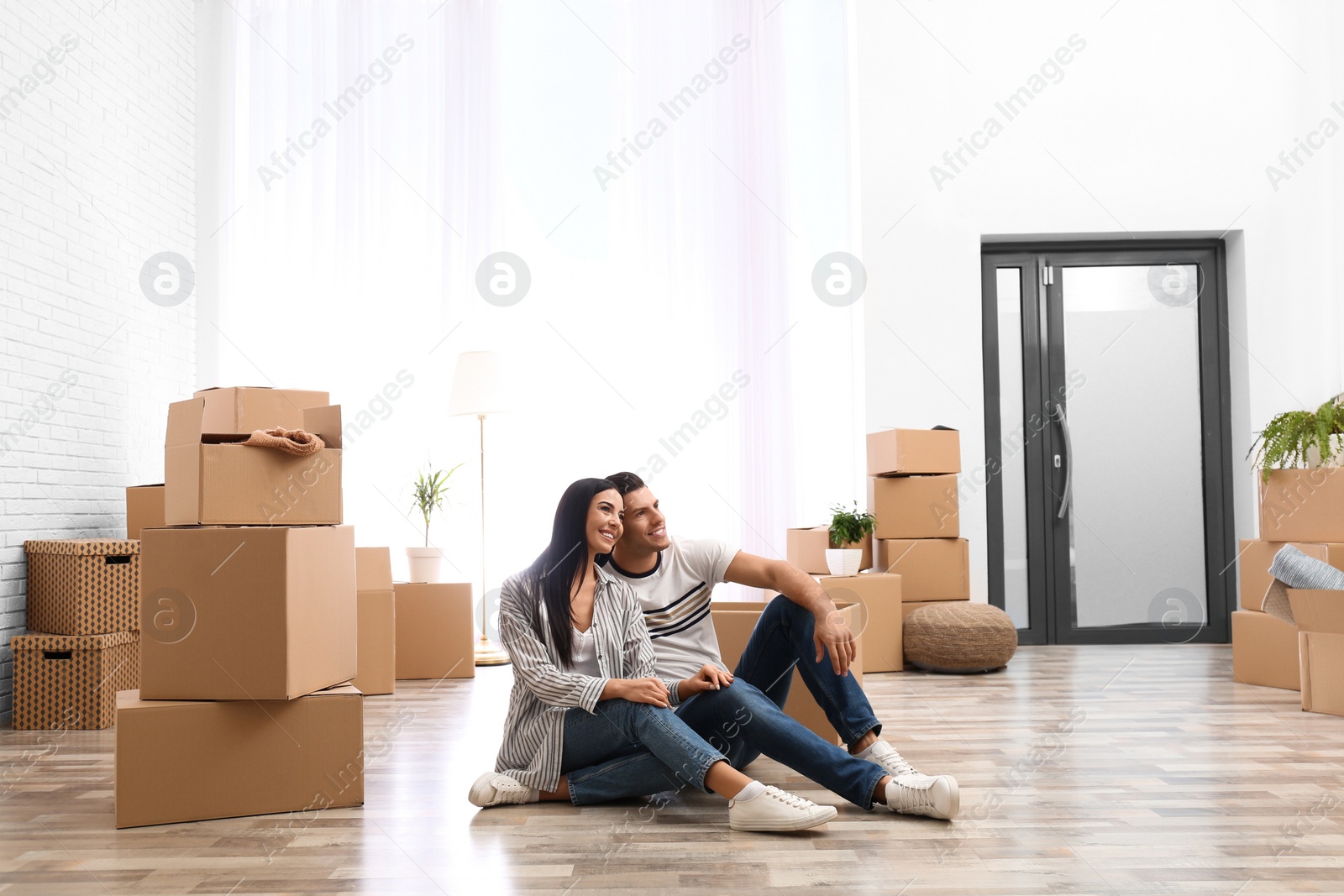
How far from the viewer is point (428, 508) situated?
4.66 m

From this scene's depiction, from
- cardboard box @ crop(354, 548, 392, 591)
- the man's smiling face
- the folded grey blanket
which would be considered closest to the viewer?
the man's smiling face

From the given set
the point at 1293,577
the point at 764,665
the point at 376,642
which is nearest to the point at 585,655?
the point at 764,665

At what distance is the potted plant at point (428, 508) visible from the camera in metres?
4.39

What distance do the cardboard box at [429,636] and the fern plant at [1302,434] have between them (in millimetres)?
3306

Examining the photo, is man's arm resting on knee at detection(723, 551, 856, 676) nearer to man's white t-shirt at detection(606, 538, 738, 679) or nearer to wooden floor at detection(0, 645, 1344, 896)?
man's white t-shirt at detection(606, 538, 738, 679)

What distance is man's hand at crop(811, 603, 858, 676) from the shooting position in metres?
2.25

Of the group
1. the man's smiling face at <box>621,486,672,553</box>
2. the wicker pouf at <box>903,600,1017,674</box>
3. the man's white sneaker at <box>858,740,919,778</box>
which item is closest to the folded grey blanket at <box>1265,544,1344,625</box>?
the wicker pouf at <box>903,600,1017,674</box>

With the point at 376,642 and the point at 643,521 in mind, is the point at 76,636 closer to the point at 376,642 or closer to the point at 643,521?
the point at 376,642

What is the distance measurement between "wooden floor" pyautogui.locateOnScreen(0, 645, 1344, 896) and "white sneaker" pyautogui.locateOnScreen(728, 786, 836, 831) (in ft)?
0.10

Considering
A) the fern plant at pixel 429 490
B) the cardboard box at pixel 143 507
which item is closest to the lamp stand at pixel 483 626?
the fern plant at pixel 429 490

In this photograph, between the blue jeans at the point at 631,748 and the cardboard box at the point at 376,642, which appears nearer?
the blue jeans at the point at 631,748

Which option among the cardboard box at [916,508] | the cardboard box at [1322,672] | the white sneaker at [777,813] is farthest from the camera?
the cardboard box at [916,508]

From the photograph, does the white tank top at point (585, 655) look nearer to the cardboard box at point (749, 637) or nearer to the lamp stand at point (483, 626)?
the cardboard box at point (749, 637)

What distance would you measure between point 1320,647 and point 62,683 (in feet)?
13.8
